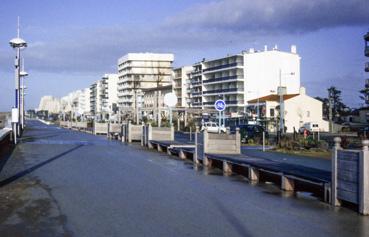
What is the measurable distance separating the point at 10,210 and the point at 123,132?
32612 mm

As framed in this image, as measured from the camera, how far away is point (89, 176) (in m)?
16.3

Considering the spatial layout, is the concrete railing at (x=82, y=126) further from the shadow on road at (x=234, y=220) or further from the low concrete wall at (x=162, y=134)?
the shadow on road at (x=234, y=220)

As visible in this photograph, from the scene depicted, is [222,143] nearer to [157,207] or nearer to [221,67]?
[157,207]

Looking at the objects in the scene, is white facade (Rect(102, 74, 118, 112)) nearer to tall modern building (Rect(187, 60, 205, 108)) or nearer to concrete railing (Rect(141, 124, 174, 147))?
tall modern building (Rect(187, 60, 205, 108))

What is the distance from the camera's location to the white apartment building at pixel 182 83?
126 metres

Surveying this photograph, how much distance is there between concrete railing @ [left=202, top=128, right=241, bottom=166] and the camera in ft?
67.5

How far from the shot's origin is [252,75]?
102 m

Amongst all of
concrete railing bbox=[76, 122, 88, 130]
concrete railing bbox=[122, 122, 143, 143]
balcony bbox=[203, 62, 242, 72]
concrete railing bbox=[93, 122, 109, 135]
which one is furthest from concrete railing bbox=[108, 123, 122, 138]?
balcony bbox=[203, 62, 242, 72]

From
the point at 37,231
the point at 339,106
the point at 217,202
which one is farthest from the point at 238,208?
the point at 339,106

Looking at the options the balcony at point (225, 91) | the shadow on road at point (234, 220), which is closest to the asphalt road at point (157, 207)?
the shadow on road at point (234, 220)

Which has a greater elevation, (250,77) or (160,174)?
(250,77)

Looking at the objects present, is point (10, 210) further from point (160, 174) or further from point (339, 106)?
point (339, 106)

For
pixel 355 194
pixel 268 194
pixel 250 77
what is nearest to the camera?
pixel 355 194

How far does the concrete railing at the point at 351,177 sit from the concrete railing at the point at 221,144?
977cm
